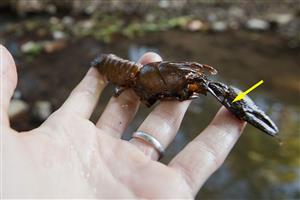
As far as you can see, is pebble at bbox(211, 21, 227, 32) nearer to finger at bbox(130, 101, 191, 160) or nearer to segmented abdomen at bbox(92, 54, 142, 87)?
segmented abdomen at bbox(92, 54, 142, 87)

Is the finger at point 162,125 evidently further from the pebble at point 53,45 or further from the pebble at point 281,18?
the pebble at point 281,18

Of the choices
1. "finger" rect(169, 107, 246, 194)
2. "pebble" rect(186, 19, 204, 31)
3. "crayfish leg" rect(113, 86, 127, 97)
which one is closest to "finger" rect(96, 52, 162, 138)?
"crayfish leg" rect(113, 86, 127, 97)

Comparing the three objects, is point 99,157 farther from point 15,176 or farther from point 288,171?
point 288,171

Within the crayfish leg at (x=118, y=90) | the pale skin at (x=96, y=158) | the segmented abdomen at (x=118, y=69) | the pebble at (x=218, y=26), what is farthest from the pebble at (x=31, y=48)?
the pale skin at (x=96, y=158)

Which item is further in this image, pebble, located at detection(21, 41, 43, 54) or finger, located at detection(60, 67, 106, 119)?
pebble, located at detection(21, 41, 43, 54)

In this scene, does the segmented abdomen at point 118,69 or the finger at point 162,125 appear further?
the segmented abdomen at point 118,69

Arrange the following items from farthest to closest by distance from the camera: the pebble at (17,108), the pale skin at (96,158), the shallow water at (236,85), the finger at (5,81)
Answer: the pebble at (17,108) → the shallow water at (236,85) → the finger at (5,81) → the pale skin at (96,158)

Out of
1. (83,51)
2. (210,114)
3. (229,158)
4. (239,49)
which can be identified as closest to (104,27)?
(83,51)

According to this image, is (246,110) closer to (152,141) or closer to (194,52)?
(152,141)
